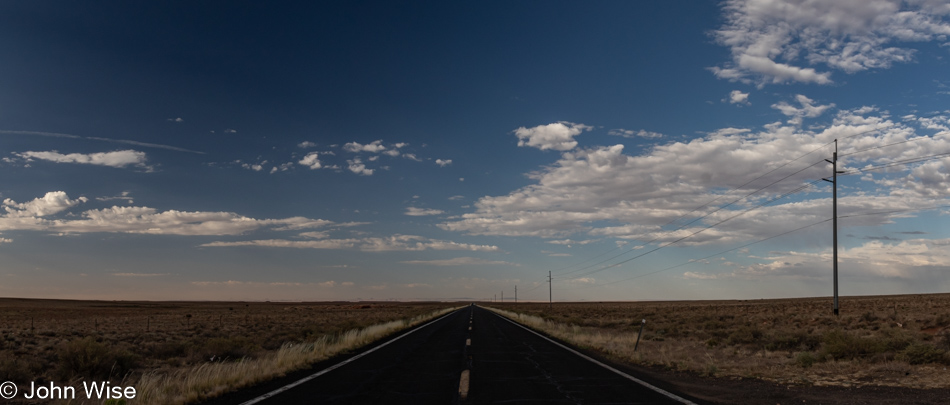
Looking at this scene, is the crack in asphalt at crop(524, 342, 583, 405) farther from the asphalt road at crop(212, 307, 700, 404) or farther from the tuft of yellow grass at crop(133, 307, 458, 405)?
the tuft of yellow grass at crop(133, 307, 458, 405)

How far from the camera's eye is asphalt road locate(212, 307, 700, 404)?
8914 millimetres

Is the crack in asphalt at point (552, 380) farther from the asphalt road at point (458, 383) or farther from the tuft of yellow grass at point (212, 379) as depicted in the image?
the tuft of yellow grass at point (212, 379)

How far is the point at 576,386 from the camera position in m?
10.3

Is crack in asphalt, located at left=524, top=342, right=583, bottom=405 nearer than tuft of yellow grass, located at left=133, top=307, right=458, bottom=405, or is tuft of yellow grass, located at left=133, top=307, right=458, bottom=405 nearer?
tuft of yellow grass, located at left=133, top=307, right=458, bottom=405

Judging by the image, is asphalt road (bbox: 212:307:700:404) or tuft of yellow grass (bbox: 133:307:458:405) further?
asphalt road (bbox: 212:307:700:404)

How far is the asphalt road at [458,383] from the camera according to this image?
8.91 meters

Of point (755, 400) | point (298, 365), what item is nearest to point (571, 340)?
point (298, 365)

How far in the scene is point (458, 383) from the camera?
1090 centimetres

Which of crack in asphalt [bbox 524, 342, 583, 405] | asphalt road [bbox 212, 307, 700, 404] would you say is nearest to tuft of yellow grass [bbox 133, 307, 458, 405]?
asphalt road [bbox 212, 307, 700, 404]

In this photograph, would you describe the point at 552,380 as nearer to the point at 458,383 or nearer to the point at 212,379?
the point at 458,383

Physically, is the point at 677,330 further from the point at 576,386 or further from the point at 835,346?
the point at 576,386

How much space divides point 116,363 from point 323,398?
992 centimetres

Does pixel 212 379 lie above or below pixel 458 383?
above

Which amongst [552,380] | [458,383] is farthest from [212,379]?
[552,380]
